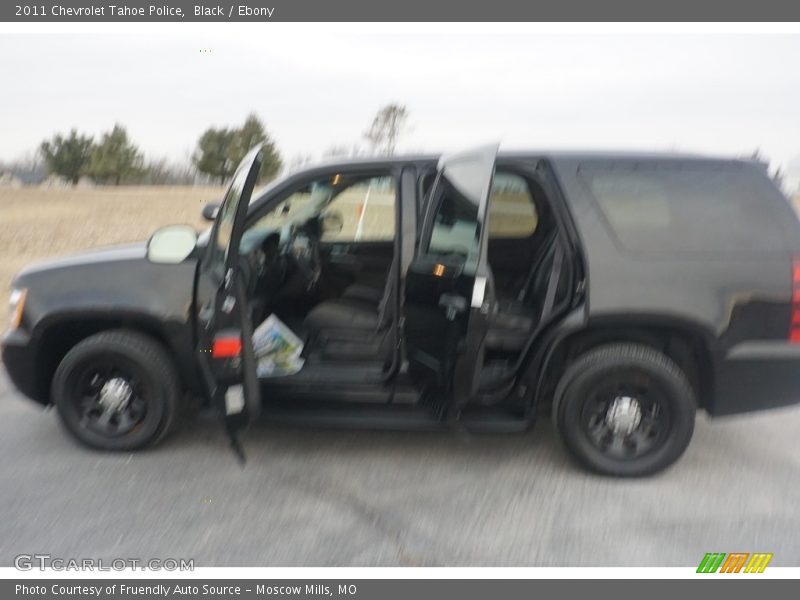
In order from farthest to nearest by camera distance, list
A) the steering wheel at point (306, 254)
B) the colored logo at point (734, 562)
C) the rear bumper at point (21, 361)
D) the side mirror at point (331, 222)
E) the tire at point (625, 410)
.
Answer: the side mirror at point (331, 222) < the steering wheel at point (306, 254) < the rear bumper at point (21, 361) < the tire at point (625, 410) < the colored logo at point (734, 562)

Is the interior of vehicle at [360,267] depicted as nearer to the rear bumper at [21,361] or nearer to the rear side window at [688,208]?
the rear side window at [688,208]

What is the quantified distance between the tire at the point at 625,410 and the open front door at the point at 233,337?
5.54ft

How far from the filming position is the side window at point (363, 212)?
457 centimetres

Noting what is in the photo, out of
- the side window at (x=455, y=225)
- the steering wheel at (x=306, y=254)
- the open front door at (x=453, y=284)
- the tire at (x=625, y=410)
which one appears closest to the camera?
the open front door at (x=453, y=284)

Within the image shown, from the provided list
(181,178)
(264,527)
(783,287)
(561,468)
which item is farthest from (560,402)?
(181,178)

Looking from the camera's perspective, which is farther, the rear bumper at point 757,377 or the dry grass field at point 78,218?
the dry grass field at point 78,218

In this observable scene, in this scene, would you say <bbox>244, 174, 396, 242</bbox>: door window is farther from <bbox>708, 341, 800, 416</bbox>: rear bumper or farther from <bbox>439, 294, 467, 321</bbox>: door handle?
<bbox>708, 341, 800, 416</bbox>: rear bumper

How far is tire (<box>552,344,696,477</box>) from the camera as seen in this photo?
4078 mm

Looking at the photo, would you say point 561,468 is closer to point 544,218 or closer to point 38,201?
point 544,218

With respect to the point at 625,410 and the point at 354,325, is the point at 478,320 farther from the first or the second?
the point at 354,325

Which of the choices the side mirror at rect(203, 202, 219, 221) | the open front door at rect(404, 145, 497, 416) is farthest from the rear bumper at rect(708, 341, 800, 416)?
the side mirror at rect(203, 202, 219, 221)

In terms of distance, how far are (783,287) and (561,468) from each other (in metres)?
1.54

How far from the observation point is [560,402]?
4168 millimetres

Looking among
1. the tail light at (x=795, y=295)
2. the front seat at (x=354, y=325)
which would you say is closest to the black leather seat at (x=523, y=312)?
the front seat at (x=354, y=325)
